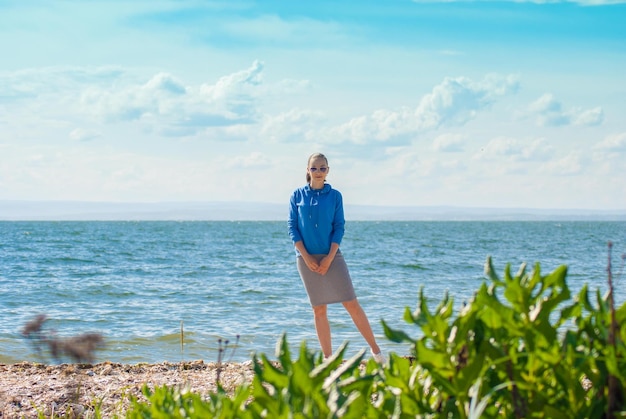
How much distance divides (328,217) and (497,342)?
189 inches

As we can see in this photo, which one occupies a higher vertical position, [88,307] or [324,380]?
[324,380]

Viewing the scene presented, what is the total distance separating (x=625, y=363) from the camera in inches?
71.2

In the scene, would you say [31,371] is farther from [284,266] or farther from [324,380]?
[284,266]

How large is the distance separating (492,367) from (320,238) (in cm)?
480

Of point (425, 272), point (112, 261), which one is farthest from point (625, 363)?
point (112, 261)

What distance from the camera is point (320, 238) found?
6.73 metres

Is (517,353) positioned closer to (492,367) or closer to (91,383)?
(492,367)

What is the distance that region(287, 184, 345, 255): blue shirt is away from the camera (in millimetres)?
6703

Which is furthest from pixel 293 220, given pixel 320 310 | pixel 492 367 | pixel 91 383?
pixel 492 367

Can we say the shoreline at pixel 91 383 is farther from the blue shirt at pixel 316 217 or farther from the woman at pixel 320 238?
the blue shirt at pixel 316 217

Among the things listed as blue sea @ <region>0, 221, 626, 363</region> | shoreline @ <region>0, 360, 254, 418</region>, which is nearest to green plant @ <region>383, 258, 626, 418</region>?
blue sea @ <region>0, 221, 626, 363</region>

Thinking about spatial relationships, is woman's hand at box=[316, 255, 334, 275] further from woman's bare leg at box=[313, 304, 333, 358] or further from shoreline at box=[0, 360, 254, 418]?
shoreline at box=[0, 360, 254, 418]

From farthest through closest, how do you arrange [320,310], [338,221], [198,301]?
[198,301]
[320,310]
[338,221]

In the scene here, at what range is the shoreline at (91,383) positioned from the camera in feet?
17.9
